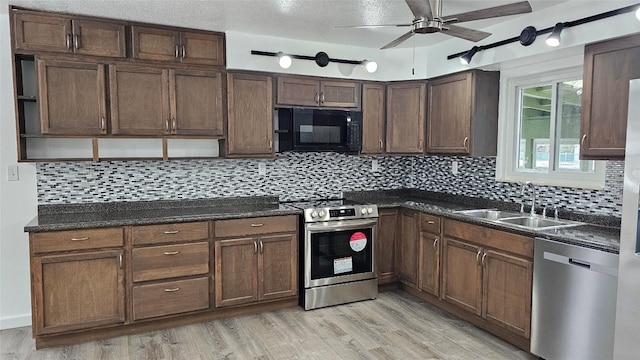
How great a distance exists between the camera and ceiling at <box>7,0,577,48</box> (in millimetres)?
2955

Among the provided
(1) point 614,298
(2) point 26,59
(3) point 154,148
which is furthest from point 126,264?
(1) point 614,298

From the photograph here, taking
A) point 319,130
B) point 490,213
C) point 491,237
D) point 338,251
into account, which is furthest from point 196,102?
point 490,213

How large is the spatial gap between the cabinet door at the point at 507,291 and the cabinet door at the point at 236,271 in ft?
6.13

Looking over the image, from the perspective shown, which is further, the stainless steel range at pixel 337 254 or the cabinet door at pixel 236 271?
the stainless steel range at pixel 337 254

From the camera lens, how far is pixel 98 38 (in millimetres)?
3293

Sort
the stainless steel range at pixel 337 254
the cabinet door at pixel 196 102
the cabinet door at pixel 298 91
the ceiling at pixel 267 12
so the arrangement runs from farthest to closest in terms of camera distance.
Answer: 1. the cabinet door at pixel 298 91
2. the stainless steel range at pixel 337 254
3. the cabinet door at pixel 196 102
4. the ceiling at pixel 267 12

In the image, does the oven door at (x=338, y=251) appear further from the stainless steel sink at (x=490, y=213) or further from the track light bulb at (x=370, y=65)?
the track light bulb at (x=370, y=65)

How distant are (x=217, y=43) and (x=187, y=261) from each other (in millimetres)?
1861

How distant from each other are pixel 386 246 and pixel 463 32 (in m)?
2.30

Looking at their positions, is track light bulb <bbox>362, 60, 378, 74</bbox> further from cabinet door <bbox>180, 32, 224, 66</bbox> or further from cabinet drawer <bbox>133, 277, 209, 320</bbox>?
cabinet drawer <bbox>133, 277, 209, 320</bbox>

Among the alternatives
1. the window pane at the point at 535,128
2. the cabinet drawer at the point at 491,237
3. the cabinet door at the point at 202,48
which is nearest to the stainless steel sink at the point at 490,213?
the cabinet drawer at the point at 491,237

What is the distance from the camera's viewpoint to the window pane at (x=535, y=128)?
363 centimetres

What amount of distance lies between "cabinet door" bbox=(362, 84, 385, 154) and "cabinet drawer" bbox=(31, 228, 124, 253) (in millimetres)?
→ 2415

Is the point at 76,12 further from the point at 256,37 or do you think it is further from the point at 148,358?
the point at 148,358
